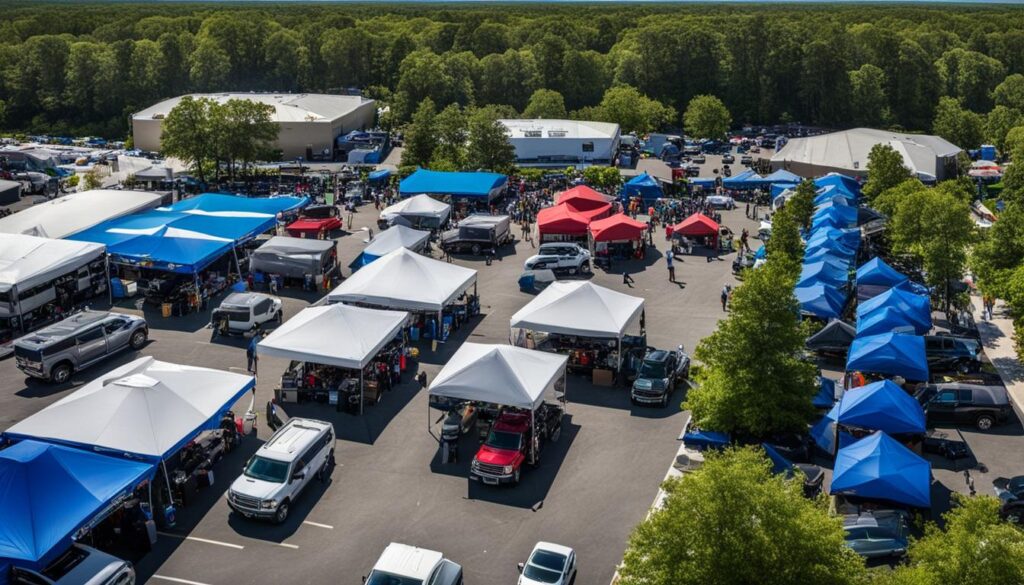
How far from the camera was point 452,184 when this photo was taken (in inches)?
1715

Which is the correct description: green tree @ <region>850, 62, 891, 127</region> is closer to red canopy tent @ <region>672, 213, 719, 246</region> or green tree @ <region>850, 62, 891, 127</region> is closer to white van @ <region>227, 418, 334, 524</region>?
red canopy tent @ <region>672, 213, 719, 246</region>

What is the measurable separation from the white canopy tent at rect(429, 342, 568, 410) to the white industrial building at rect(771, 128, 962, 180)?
1450 inches

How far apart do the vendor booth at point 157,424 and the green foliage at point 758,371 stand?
10297mm

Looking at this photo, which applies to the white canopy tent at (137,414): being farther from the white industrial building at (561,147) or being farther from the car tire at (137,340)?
the white industrial building at (561,147)

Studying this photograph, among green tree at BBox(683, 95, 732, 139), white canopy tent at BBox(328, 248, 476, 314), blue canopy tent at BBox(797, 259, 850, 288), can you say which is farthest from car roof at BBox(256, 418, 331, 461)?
green tree at BBox(683, 95, 732, 139)

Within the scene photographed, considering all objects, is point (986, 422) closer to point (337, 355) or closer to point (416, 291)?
point (416, 291)

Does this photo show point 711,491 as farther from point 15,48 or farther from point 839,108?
point 15,48

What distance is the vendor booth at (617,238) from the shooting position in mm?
35625

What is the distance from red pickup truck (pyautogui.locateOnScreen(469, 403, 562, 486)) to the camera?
60.6 feet

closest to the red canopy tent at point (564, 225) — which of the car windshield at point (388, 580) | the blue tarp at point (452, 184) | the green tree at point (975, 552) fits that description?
the blue tarp at point (452, 184)

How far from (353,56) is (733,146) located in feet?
151

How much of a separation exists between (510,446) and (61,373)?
508 inches

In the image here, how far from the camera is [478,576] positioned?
50.8ft

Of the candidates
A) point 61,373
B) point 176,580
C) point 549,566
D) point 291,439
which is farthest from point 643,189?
point 176,580
